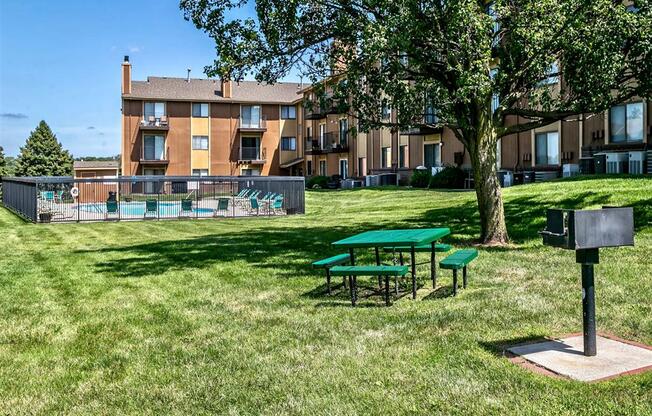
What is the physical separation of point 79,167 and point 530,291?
187 feet

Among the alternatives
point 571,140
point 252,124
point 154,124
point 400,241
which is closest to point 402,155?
point 571,140

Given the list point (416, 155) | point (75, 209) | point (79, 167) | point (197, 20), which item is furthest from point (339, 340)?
point (79, 167)

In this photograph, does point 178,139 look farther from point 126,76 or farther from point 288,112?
point 288,112

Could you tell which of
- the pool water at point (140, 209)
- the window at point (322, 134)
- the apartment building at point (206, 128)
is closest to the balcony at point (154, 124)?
the apartment building at point (206, 128)

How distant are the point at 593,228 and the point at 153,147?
2097 inches

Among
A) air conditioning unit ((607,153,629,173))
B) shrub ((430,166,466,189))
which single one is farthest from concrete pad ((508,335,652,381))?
shrub ((430,166,466,189))

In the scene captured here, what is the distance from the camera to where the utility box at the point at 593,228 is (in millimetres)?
4734

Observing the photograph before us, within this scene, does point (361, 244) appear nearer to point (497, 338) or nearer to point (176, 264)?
point (497, 338)

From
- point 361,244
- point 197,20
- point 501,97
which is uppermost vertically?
point 197,20

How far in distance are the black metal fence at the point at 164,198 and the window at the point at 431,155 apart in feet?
41.4

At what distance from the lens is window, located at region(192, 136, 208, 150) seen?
5578 cm

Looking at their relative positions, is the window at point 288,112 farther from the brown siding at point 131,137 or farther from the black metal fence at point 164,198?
the black metal fence at point 164,198

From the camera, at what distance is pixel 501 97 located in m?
12.8

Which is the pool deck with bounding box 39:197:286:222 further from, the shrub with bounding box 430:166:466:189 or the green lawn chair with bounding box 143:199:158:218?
the shrub with bounding box 430:166:466:189
